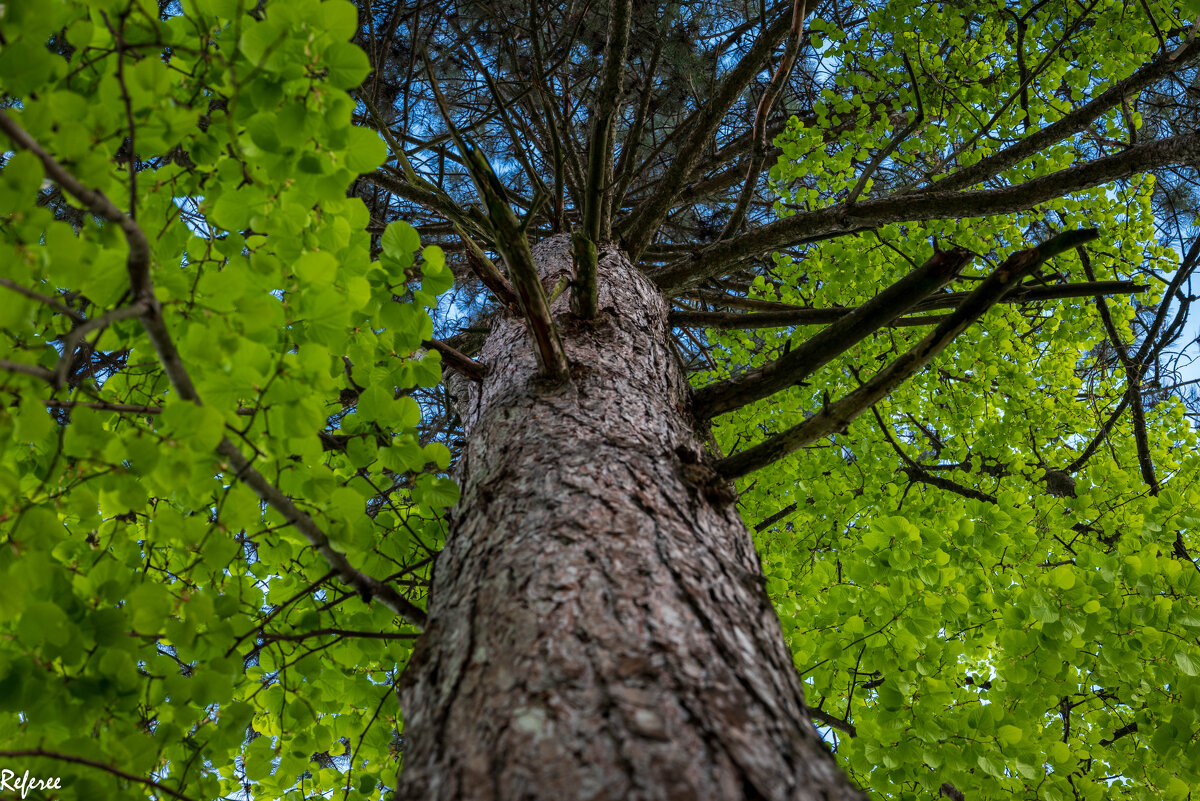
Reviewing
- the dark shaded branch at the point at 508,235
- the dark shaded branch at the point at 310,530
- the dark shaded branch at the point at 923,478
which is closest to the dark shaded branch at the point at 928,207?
the dark shaded branch at the point at 923,478

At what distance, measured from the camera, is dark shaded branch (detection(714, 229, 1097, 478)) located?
1438 mm

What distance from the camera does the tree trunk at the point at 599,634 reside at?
80cm

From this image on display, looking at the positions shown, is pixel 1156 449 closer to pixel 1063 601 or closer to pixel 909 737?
pixel 1063 601

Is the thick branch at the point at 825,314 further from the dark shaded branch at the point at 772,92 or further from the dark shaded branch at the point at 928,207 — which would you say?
the dark shaded branch at the point at 772,92

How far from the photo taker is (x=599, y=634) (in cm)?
97

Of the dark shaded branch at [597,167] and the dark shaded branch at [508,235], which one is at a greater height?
the dark shaded branch at [597,167]

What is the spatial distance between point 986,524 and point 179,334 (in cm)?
260

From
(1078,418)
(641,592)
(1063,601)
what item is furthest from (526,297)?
(1078,418)

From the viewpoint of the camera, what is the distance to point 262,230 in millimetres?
1162

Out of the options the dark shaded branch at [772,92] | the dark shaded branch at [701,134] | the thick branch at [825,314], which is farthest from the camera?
the dark shaded branch at [701,134]

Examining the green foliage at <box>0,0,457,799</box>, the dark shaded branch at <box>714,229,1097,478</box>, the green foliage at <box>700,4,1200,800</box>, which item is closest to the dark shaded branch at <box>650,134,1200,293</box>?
the green foliage at <box>700,4,1200,800</box>

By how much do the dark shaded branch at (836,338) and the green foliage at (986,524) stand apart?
73 centimetres

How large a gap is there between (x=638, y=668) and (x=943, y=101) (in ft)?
12.7

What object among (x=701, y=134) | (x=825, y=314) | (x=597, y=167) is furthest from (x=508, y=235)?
(x=701, y=134)
